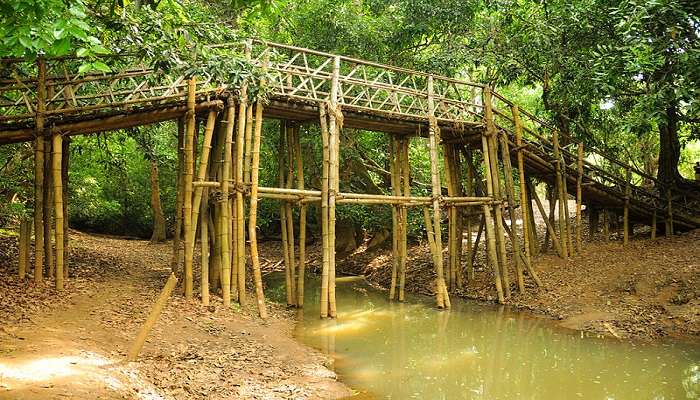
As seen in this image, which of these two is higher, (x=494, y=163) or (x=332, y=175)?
(x=494, y=163)

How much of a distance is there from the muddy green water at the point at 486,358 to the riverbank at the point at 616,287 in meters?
0.77

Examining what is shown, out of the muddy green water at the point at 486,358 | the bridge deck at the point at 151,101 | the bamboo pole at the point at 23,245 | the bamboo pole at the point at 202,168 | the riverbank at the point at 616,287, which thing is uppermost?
the bridge deck at the point at 151,101

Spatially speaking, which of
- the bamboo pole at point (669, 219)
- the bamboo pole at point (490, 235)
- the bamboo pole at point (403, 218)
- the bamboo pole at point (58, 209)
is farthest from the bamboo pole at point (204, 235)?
the bamboo pole at point (669, 219)

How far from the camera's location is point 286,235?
1493cm

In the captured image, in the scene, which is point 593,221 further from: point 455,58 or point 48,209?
point 48,209

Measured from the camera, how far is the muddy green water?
863 cm

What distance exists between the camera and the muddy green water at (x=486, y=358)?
8633 mm

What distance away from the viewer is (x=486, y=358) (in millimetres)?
10500

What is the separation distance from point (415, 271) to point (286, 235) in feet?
20.6

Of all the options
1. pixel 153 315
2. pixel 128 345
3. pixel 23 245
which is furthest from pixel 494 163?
pixel 23 245

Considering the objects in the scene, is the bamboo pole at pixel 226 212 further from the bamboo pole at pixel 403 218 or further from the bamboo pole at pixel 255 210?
the bamboo pole at pixel 403 218

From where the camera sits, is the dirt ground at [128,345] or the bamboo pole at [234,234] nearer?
the dirt ground at [128,345]

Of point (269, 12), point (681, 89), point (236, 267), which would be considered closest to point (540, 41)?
point (681, 89)

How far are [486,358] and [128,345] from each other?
6418 millimetres
